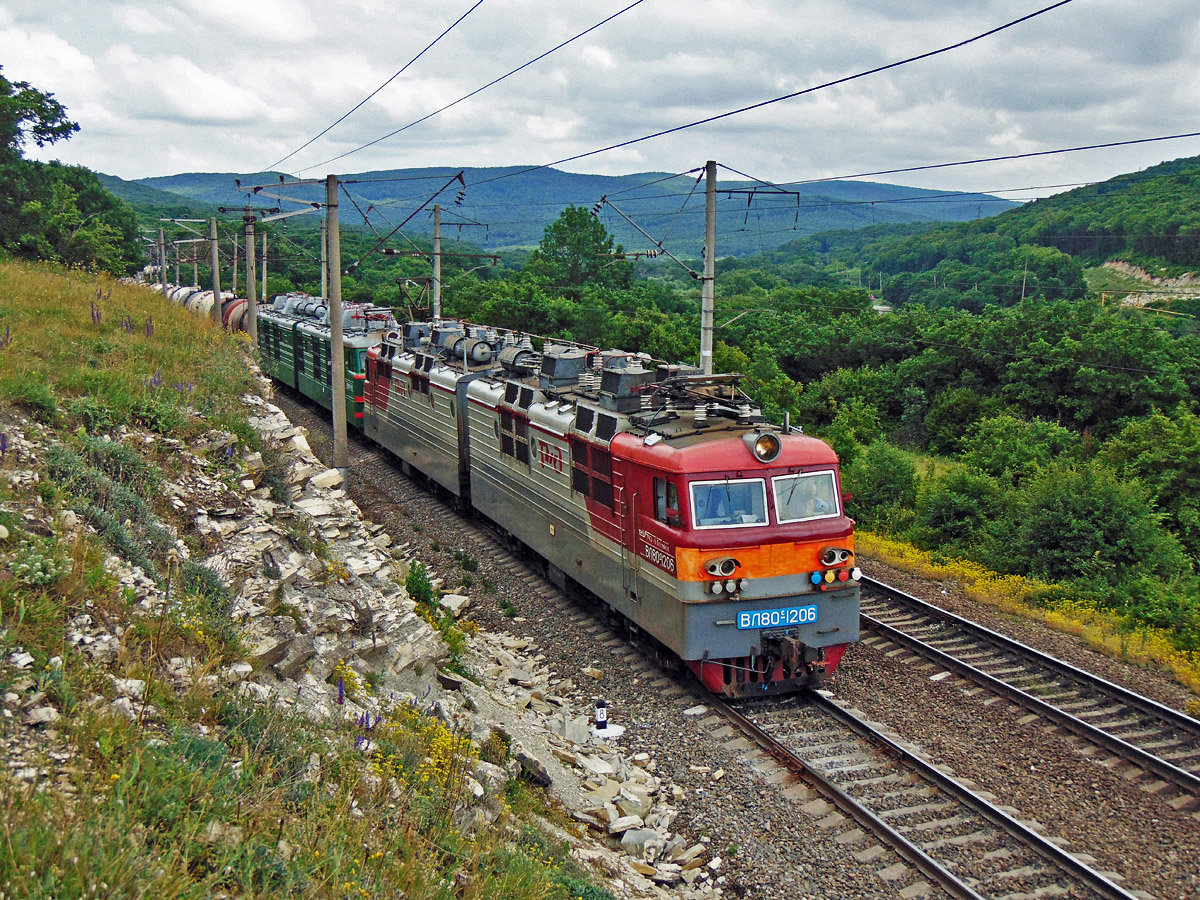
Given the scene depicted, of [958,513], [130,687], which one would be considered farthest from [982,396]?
[130,687]

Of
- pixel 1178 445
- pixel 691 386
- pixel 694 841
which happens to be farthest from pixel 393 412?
pixel 1178 445

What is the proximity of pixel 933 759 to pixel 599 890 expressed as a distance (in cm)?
497

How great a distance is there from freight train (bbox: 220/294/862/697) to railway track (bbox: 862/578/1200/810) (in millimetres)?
2445

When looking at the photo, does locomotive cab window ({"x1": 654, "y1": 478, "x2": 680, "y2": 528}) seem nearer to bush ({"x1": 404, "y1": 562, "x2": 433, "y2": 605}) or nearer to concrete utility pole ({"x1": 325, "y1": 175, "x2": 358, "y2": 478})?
bush ({"x1": 404, "y1": 562, "x2": 433, "y2": 605})

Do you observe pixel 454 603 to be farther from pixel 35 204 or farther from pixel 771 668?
pixel 35 204

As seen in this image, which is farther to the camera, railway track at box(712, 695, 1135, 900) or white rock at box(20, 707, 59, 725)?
railway track at box(712, 695, 1135, 900)

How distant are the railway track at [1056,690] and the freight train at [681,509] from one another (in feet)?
8.02

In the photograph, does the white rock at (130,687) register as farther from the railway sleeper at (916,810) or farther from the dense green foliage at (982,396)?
the dense green foliage at (982,396)

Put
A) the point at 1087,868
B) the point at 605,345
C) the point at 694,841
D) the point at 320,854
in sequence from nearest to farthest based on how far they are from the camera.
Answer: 1. the point at 320,854
2. the point at 1087,868
3. the point at 694,841
4. the point at 605,345

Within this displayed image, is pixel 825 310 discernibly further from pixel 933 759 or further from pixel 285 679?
pixel 285 679

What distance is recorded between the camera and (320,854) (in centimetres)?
555

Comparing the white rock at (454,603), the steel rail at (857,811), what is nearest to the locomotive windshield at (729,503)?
the steel rail at (857,811)

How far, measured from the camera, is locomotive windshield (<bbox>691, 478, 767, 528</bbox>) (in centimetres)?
1144

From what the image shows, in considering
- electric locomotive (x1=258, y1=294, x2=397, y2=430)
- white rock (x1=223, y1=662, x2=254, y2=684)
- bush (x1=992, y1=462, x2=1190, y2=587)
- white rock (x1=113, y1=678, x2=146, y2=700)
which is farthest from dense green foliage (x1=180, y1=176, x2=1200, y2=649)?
white rock (x1=113, y1=678, x2=146, y2=700)
